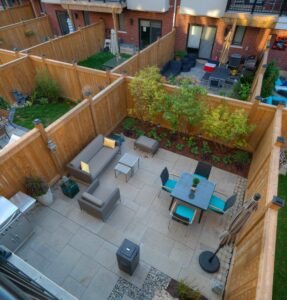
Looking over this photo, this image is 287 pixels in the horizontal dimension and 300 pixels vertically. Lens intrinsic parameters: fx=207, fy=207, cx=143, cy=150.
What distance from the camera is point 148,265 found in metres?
5.82

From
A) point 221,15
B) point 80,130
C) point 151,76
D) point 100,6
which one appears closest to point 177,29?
point 221,15

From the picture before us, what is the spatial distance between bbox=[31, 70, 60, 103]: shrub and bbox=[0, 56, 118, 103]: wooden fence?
25 centimetres

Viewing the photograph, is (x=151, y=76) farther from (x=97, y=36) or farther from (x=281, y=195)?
(x=97, y=36)

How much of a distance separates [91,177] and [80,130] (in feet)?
6.53

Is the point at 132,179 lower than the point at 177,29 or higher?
lower

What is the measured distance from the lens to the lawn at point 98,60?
16.1 metres

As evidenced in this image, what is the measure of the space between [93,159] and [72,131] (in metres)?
1.35

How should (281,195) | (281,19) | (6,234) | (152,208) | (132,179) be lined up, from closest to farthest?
(6,234), (152,208), (281,195), (132,179), (281,19)

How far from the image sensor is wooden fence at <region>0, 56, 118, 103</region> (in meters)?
10.4

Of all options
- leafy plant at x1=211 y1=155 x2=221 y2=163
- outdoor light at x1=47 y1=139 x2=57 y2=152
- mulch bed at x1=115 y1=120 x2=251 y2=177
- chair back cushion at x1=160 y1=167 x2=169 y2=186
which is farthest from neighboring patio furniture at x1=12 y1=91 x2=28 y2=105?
leafy plant at x1=211 y1=155 x2=221 y2=163

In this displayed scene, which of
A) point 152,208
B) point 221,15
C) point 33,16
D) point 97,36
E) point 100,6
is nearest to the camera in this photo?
point 152,208

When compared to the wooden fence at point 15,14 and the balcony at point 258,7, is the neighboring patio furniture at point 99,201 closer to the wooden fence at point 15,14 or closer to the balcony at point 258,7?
the balcony at point 258,7

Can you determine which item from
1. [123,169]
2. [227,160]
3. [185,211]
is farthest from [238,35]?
[185,211]

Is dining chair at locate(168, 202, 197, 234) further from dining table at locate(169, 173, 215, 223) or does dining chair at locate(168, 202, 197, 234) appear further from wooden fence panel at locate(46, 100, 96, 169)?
wooden fence panel at locate(46, 100, 96, 169)
